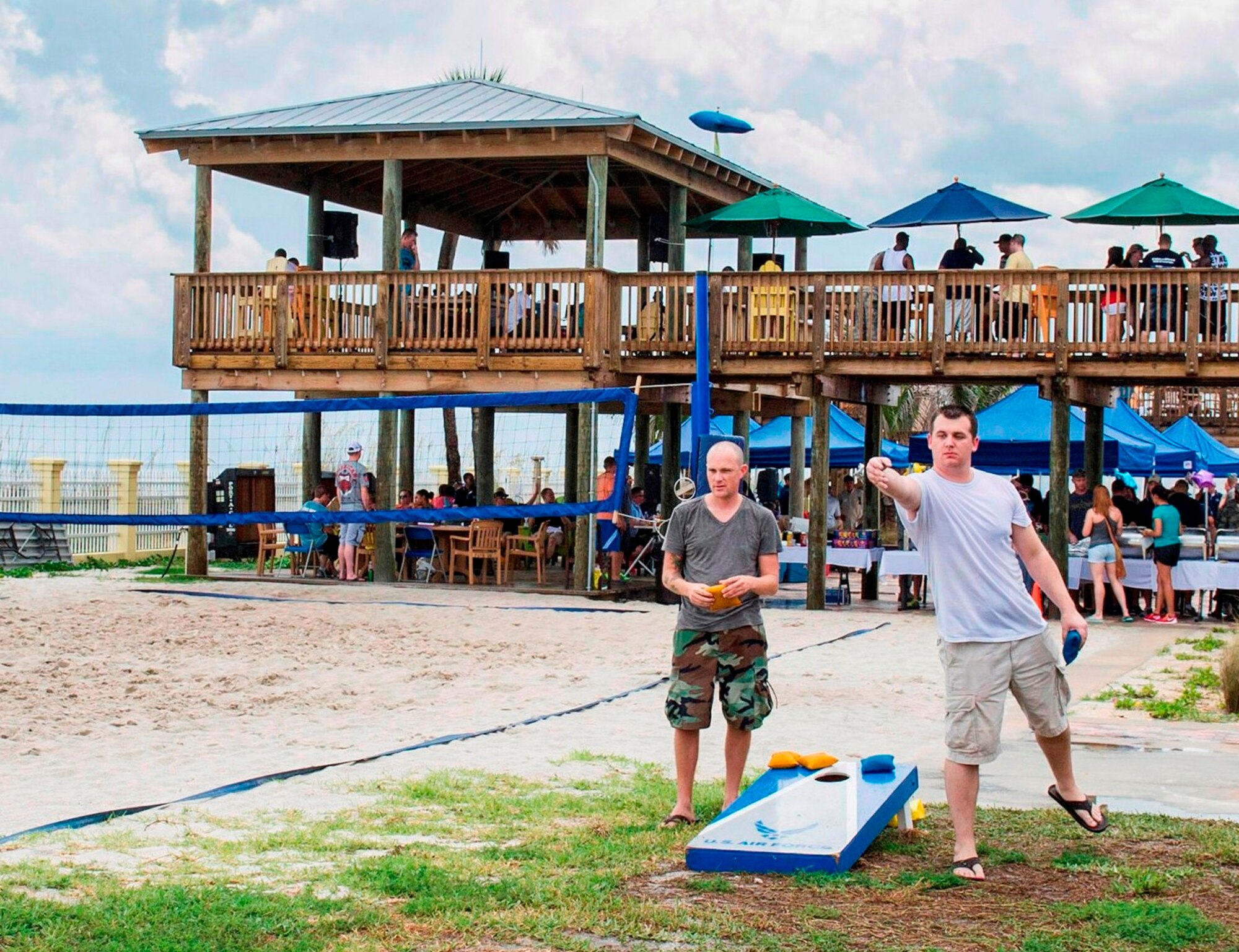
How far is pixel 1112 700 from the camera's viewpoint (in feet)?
35.7

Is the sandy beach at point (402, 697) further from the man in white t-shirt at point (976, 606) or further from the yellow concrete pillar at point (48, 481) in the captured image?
the yellow concrete pillar at point (48, 481)

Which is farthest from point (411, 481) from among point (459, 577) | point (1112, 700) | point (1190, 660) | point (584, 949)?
point (584, 949)

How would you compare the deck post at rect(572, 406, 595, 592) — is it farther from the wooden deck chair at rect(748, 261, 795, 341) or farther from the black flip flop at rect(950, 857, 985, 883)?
the black flip flop at rect(950, 857, 985, 883)

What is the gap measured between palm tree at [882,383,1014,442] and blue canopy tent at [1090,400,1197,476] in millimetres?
16166

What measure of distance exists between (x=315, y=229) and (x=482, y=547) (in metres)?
5.61

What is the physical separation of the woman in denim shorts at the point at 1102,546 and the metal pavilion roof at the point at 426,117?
23.0 ft

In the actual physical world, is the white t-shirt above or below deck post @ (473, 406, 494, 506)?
below

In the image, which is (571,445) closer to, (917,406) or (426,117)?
(426,117)

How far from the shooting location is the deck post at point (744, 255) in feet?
79.3

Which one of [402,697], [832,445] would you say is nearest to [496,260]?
[832,445]

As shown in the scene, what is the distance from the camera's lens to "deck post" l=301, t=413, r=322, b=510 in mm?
23969

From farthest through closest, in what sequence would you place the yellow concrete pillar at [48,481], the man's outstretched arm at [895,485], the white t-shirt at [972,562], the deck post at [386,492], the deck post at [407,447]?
the yellow concrete pillar at [48,481]
the deck post at [407,447]
the deck post at [386,492]
the white t-shirt at [972,562]
the man's outstretched arm at [895,485]

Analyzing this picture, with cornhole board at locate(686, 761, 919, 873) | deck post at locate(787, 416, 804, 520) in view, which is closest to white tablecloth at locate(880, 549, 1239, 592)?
deck post at locate(787, 416, 804, 520)

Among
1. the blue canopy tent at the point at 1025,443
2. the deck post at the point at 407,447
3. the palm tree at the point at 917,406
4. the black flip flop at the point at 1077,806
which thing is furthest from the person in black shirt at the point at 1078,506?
the palm tree at the point at 917,406
